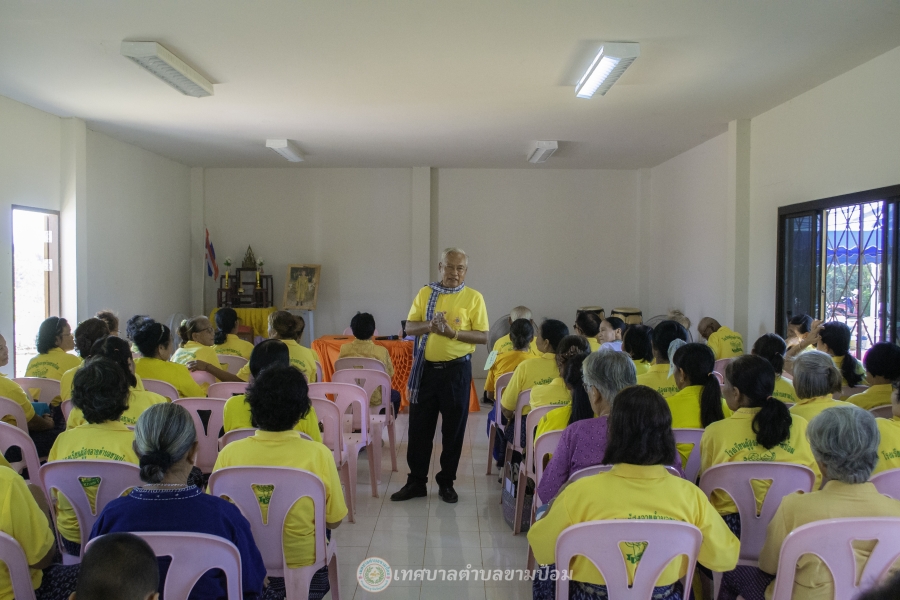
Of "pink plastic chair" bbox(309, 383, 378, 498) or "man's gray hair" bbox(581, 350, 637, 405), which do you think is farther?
"pink plastic chair" bbox(309, 383, 378, 498)

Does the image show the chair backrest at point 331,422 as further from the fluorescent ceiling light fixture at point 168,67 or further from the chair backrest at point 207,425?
the fluorescent ceiling light fixture at point 168,67

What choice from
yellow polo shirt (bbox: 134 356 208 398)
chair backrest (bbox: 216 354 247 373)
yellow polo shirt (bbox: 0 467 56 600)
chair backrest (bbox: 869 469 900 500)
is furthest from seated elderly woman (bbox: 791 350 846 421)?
chair backrest (bbox: 216 354 247 373)

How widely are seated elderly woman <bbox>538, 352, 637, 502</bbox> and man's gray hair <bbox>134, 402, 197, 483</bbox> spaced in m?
1.22

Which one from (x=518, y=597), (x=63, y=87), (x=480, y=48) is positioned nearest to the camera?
(x=518, y=597)

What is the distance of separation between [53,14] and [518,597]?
4114 millimetres

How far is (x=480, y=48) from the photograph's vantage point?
4387 millimetres

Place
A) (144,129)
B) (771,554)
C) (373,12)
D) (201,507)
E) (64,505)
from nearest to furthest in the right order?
(201,507) → (771,554) → (64,505) → (373,12) → (144,129)

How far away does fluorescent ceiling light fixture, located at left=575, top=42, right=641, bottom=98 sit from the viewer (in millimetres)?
4238

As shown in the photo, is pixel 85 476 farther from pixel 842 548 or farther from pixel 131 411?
pixel 842 548

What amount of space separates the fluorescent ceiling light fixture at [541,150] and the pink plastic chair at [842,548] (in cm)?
631

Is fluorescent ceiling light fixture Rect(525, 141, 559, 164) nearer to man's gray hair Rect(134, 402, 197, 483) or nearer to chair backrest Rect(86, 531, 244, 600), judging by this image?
man's gray hair Rect(134, 402, 197, 483)

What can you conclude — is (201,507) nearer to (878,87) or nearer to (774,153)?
(878,87)

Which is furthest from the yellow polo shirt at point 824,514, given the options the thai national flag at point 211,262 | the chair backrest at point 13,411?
the thai national flag at point 211,262

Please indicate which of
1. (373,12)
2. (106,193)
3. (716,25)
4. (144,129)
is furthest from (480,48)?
(106,193)
